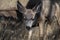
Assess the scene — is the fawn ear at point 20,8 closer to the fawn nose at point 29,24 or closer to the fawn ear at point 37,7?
the fawn ear at point 37,7

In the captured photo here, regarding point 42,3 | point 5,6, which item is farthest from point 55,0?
point 5,6

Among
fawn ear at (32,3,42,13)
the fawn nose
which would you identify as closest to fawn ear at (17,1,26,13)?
fawn ear at (32,3,42,13)

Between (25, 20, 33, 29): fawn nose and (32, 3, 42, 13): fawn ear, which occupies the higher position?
(32, 3, 42, 13): fawn ear

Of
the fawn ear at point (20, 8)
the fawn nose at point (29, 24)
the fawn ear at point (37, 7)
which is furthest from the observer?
the fawn ear at point (20, 8)

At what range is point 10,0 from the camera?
22.5 ft

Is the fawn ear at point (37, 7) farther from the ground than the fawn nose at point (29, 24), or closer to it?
farther from the ground

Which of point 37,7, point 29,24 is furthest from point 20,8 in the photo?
point 29,24

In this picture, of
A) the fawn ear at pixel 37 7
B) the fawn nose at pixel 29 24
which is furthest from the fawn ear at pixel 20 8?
the fawn nose at pixel 29 24

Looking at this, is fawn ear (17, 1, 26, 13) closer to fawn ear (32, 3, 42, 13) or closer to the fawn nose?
fawn ear (32, 3, 42, 13)

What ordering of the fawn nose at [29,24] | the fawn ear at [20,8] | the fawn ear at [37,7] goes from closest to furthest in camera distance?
the fawn nose at [29,24] < the fawn ear at [37,7] < the fawn ear at [20,8]

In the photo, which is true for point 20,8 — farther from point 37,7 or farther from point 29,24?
point 29,24

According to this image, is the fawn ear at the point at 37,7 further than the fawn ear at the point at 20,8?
No

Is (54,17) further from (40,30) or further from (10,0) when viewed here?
(10,0)

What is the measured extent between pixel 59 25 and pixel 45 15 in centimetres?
56
